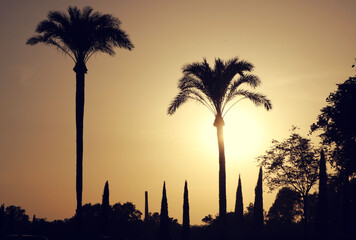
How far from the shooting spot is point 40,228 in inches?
1959

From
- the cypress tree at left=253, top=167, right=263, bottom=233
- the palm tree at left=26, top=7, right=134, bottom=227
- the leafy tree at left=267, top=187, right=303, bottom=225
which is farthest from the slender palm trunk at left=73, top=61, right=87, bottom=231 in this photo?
the leafy tree at left=267, top=187, right=303, bottom=225

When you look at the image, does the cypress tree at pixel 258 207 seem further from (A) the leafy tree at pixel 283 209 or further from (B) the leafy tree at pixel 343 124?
(A) the leafy tree at pixel 283 209

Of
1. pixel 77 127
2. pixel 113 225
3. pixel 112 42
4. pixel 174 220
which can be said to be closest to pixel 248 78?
pixel 112 42

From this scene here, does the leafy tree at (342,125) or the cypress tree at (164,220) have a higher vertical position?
the leafy tree at (342,125)

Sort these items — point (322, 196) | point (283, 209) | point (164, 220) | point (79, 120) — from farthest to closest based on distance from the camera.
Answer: point (283, 209), point (164, 220), point (322, 196), point (79, 120)

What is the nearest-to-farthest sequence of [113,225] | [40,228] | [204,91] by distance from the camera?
[204,91] < [40,228] < [113,225]

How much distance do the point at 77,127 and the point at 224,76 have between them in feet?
33.2

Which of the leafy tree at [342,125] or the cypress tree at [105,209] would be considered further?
the cypress tree at [105,209]

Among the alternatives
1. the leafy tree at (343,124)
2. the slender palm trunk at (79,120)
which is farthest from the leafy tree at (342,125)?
the slender palm trunk at (79,120)

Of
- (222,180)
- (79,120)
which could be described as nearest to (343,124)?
(222,180)

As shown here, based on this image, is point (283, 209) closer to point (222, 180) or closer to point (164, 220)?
point (164, 220)

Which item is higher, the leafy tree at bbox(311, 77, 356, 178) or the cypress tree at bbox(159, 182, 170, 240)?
the leafy tree at bbox(311, 77, 356, 178)

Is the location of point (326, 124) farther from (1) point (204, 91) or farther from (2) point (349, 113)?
(1) point (204, 91)

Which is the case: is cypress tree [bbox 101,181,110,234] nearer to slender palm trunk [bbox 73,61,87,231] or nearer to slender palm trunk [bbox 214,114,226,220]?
slender palm trunk [bbox 214,114,226,220]
